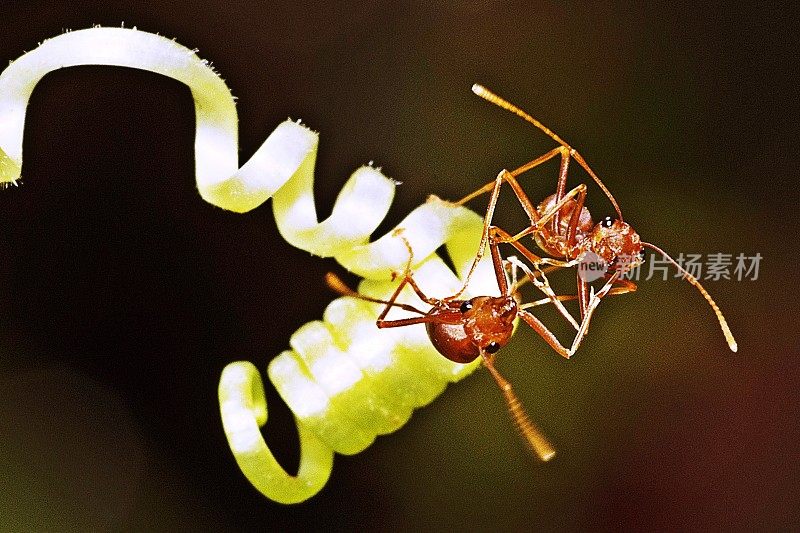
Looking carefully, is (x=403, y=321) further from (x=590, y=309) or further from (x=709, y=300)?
(x=709, y=300)

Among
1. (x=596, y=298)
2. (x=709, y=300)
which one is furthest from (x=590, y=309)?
(x=709, y=300)

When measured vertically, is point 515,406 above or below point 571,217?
below

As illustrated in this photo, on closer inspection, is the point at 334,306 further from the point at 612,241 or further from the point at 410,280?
the point at 612,241

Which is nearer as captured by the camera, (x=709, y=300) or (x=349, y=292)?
(x=349, y=292)

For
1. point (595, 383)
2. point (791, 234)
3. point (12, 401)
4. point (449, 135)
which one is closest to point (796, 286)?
point (791, 234)

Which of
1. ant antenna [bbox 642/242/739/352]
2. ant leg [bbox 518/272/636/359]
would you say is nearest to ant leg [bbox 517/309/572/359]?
ant leg [bbox 518/272/636/359]

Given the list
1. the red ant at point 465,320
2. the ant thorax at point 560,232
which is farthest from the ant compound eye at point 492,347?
the ant thorax at point 560,232

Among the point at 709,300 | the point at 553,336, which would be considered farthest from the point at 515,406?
the point at 709,300
